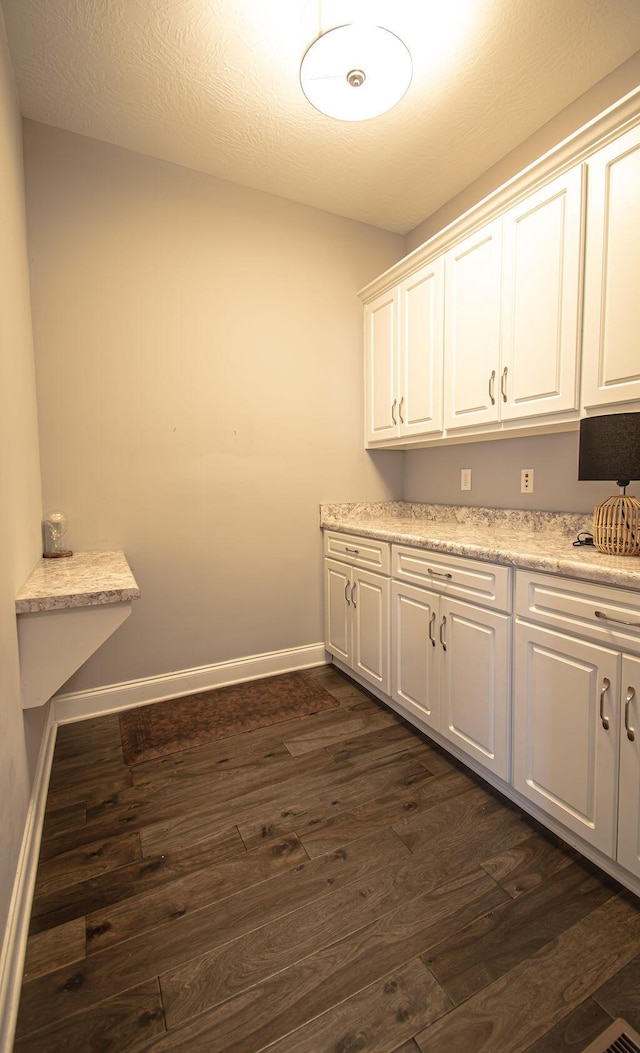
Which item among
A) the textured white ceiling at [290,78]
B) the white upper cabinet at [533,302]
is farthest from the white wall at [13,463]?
the white upper cabinet at [533,302]

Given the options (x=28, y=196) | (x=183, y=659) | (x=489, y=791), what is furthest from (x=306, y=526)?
(x=28, y=196)

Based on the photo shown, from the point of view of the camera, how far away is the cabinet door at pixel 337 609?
2615mm

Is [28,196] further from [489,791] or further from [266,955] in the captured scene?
[489,791]

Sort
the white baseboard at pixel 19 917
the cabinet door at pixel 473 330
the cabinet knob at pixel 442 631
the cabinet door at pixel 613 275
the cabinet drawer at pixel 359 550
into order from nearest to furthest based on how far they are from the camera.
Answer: the white baseboard at pixel 19 917 < the cabinet door at pixel 613 275 < the cabinet knob at pixel 442 631 < the cabinet door at pixel 473 330 < the cabinet drawer at pixel 359 550

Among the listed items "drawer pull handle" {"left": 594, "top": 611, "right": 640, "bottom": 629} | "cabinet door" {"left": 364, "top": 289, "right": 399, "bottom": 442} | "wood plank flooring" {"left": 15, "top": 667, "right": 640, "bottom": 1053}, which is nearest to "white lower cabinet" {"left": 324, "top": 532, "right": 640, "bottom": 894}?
"drawer pull handle" {"left": 594, "top": 611, "right": 640, "bottom": 629}

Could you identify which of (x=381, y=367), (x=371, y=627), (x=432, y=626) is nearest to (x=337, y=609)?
(x=371, y=627)

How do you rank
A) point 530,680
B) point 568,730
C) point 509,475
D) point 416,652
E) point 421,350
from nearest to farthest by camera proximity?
1. point 568,730
2. point 530,680
3. point 416,652
4. point 509,475
5. point 421,350

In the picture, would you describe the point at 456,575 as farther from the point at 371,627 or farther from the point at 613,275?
the point at 613,275

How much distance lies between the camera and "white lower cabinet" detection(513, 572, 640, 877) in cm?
123

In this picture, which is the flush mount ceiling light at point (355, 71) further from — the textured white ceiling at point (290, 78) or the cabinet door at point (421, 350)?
the cabinet door at point (421, 350)

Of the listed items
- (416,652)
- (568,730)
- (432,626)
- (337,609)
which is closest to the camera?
(568,730)

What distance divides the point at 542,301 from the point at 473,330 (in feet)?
1.18

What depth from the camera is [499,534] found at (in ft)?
6.84

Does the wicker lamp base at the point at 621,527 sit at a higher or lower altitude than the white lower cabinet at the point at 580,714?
higher
